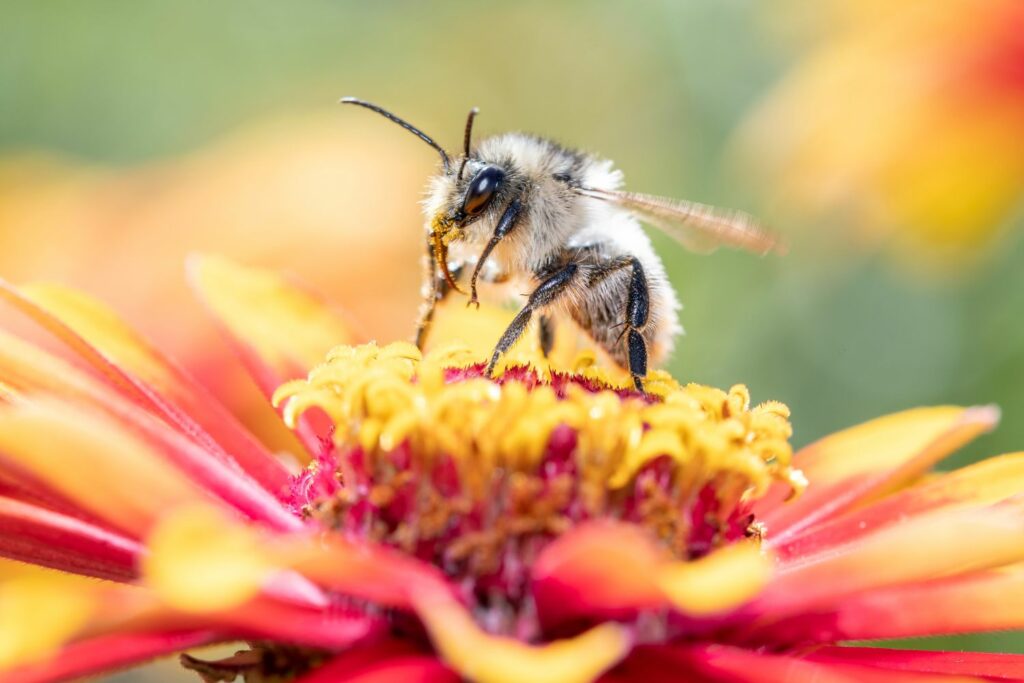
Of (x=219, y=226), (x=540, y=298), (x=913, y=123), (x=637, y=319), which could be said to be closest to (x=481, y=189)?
(x=540, y=298)

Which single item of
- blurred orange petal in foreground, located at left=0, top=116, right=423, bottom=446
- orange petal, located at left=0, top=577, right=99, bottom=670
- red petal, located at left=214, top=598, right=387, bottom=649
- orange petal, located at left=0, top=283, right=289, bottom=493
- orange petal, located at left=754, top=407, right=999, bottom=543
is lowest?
orange petal, located at left=0, top=577, right=99, bottom=670

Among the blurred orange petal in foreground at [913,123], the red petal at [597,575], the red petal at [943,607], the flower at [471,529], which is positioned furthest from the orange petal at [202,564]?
the blurred orange petal in foreground at [913,123]

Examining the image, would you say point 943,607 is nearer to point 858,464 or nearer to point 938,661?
point 938,661

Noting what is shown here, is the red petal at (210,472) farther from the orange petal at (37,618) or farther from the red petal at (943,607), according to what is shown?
the red petal at (943,607)

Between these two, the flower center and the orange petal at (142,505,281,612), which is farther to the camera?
the flower center

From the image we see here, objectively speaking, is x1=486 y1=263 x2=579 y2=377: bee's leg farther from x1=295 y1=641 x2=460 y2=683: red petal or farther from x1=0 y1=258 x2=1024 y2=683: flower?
x1=295 y1=641 x2=460 y2=683: red petal

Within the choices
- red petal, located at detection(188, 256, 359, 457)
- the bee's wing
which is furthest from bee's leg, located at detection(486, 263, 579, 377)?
red petal, located at detection(188, 256, 359, 457)
